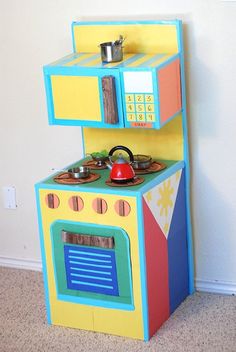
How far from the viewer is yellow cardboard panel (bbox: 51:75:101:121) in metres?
2.49

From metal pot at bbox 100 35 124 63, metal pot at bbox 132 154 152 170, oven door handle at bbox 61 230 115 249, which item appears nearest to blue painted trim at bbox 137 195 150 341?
oven door handle at bbox 61 230 115 249

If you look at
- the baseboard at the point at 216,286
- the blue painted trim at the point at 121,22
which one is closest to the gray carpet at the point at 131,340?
the baseboard at the point at 216,286

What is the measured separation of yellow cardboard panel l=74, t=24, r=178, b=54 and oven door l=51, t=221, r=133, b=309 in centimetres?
62

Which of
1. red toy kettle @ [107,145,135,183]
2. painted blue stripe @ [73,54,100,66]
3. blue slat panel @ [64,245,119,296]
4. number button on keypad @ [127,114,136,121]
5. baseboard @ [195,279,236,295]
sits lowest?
baseboard @ [195,279,236,295]

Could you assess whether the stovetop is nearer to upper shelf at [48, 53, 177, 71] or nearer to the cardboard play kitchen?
the cardboard play kitchen

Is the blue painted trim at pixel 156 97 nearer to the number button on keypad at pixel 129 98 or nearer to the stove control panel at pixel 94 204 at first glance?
the number button on keypad at pixel 129 98

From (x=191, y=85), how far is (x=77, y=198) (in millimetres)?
557

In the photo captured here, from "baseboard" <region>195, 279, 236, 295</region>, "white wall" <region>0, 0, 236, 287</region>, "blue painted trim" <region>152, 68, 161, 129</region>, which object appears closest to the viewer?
"blue painted trim" <region>152, 68, 161, 129</region>

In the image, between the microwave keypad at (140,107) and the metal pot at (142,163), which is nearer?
the microwave keypad at (140,107)

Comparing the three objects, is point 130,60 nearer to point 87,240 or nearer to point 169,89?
point 169,89

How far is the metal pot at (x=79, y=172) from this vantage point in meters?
2.59

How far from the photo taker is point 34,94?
2939 millimetres

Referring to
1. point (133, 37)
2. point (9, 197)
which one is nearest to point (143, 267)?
point (133, 37)

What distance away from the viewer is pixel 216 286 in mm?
2822
